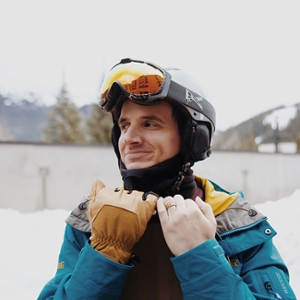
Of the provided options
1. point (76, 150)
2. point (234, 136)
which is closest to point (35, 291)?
point (76, 150)

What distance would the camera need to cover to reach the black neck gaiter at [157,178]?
5.14ft

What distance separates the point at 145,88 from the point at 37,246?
4.84m

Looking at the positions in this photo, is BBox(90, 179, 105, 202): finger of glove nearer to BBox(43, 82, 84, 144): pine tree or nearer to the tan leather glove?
the tan leather glove

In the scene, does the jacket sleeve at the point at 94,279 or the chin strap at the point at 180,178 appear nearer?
the jacket sleeve at the point at 94,279

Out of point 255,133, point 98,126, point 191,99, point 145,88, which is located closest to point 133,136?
point 145,88

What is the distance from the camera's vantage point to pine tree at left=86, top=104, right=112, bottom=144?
26.4 m

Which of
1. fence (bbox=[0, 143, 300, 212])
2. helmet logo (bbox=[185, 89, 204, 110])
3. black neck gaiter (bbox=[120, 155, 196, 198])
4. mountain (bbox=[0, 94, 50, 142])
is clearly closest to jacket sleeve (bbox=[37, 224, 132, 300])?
black neck gaiter (bbox=[120, 155, 196, 198])

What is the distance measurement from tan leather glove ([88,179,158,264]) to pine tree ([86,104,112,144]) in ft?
82.3

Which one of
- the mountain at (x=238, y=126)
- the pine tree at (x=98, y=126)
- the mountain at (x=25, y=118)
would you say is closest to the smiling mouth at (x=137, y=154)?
the mountain at (x=238, y=126)

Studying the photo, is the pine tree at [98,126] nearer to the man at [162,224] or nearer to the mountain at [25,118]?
the man at [162,224]

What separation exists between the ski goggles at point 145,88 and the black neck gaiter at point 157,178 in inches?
11.2

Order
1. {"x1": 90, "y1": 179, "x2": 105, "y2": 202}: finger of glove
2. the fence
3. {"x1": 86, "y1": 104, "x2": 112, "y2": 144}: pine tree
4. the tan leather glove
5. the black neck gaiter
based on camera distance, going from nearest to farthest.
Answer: the tan leather glove → {"x1": 90, "y1": 179, "x2": 105, "y2": 202}: finger of glove → the black neck gaiter → the fence → {"x1": 86, "y1": 104, "x2": 112, "y2": 144}: pine tree

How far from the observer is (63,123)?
102 ft

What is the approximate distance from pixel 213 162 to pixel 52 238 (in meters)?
6.89
